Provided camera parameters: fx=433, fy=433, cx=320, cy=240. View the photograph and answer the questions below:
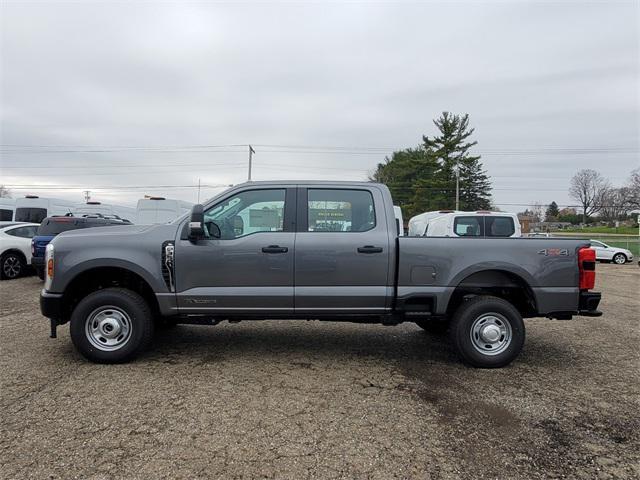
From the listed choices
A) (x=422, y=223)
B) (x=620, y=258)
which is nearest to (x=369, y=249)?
(x=422, y=223)

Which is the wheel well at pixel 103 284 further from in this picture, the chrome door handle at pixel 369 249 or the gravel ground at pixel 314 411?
the chrome door handle at pixel 369 249

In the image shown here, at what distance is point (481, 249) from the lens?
15.0 feet

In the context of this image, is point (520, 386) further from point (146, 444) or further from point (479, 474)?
point (146, 444)

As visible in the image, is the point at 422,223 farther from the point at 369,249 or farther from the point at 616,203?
the point at 616,203

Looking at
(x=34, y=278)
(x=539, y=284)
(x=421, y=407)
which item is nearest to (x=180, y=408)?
(x=421, y=407)

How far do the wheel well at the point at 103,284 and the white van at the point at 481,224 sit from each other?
7866mm

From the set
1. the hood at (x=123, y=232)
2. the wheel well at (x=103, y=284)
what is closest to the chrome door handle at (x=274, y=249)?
the hood at (x=123, y=232)

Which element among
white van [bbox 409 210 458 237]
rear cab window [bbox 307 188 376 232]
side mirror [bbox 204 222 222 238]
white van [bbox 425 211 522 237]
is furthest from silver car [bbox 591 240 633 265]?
side mirror [bbox 204 222 222 238]

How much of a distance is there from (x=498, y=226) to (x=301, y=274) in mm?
8208

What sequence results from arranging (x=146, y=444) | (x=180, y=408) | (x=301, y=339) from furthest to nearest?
(x=301, y=339) → (x=180, y=408) → (x=146, y=444)

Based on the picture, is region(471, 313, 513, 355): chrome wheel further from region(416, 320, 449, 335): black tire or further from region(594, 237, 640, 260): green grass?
region(594, 237, 640, 260): green grass

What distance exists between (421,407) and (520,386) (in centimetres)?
120

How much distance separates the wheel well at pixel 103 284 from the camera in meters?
4.65

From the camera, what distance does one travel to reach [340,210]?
472 centimetres
